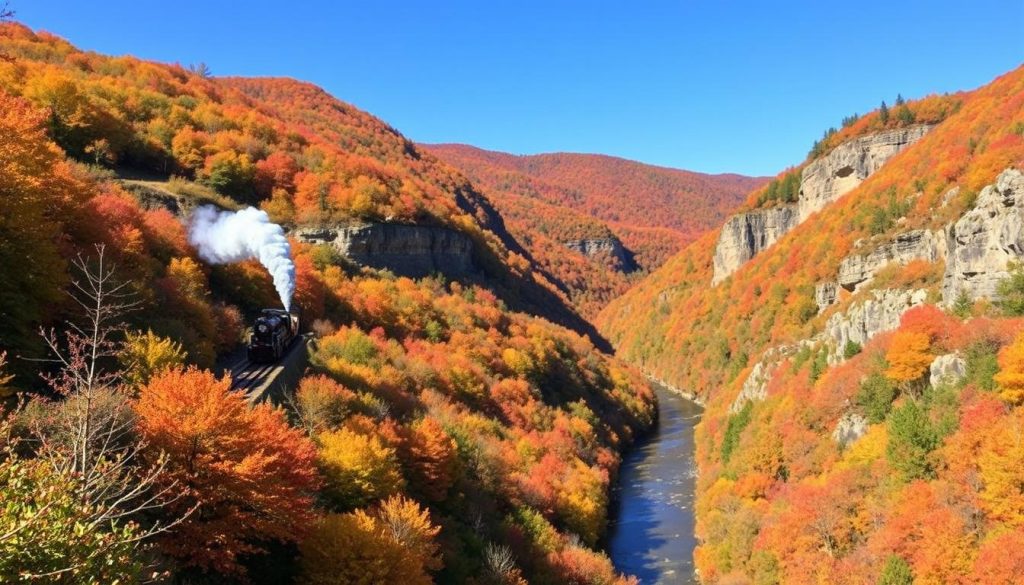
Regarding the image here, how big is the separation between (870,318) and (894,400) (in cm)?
1271

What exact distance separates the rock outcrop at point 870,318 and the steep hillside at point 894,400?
165 mm

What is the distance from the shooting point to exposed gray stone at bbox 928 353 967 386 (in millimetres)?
35800

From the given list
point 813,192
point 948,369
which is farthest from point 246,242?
point 813,192

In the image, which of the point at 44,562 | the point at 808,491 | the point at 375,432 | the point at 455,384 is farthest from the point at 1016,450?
the point at 44,562

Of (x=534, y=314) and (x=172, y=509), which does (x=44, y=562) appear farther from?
(x=534, y=314)

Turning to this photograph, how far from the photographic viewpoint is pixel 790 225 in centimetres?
11469

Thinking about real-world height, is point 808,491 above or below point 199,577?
below

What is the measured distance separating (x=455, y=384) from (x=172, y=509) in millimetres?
31457

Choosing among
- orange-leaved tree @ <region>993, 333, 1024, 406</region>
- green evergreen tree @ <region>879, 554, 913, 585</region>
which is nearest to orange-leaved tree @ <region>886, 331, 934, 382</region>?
orange-leaved tree @ <region>993, 333, 1024, 406</region>

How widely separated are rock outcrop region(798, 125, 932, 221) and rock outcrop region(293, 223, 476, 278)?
6673 centimetres

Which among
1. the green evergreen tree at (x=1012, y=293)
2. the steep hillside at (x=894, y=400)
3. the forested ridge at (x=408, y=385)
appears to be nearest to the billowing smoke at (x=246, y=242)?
the forested ridge at (x=408, y=385)

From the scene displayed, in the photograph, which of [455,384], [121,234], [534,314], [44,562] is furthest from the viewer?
[534,314]

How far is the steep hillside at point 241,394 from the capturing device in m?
12.9

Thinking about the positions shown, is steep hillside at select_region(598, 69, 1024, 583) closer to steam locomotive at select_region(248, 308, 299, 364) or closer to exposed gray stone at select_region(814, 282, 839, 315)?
exposed gray stone at select_region(814, 282, 839, 315)
